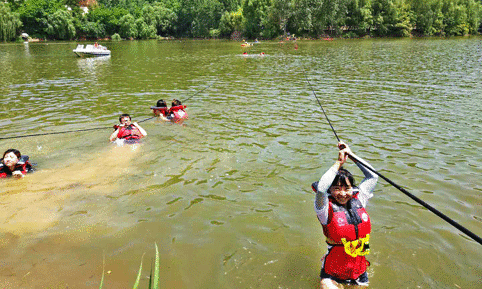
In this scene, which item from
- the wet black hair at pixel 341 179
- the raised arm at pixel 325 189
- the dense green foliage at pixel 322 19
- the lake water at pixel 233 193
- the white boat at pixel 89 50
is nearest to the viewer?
the raised arm at pixel 325 189

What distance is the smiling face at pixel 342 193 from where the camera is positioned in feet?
13.7

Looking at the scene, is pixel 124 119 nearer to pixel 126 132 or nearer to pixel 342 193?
pixel 126 132

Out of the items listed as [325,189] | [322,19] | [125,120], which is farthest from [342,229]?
[322,19]

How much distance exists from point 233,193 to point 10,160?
540 cm

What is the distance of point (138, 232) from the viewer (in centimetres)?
548

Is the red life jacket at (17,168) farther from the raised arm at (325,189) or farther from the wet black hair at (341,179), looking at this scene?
the wet black hair at (341,179)

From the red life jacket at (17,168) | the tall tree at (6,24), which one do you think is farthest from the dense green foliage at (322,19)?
the red life jacket at (17,168)

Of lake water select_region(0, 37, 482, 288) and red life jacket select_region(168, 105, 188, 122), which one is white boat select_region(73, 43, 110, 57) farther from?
red life jacket select_region(168, 105, 188, 122)

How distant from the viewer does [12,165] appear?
24.4 ft

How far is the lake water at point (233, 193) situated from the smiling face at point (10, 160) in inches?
15.9

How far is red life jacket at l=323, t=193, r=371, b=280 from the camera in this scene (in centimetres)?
403

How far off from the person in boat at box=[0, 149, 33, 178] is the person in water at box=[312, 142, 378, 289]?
7.14 m

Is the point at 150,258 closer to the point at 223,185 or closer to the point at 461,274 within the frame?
the point at 223,185

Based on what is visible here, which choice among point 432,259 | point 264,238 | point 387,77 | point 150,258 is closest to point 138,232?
point 150,258
